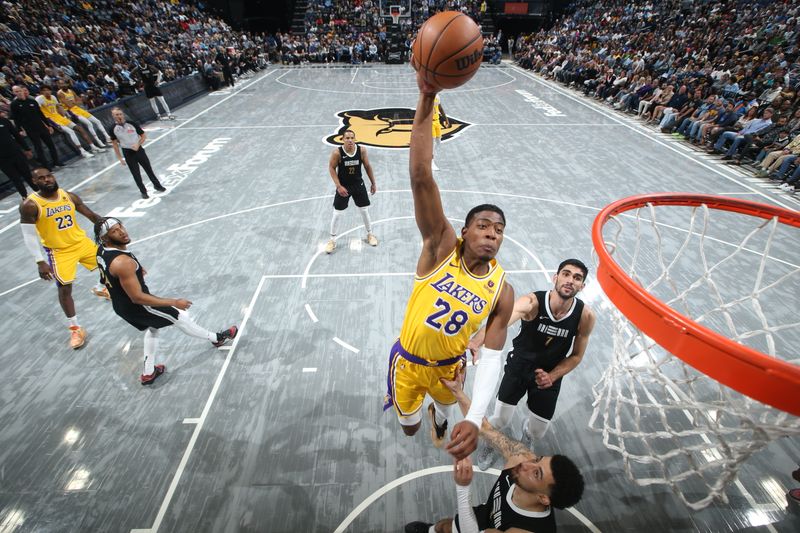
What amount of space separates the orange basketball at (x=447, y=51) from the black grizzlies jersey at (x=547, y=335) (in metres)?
1.65

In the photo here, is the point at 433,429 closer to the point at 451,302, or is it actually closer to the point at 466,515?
the point at 466,515

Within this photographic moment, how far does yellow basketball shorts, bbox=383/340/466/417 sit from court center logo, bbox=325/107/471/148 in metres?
8.65

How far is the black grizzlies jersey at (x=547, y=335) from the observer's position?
3041mm

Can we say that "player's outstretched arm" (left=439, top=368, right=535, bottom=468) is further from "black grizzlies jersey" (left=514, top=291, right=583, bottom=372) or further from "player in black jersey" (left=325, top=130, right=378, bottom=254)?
"player in black jersey" (left=325, top=130, right=378, bottom=254)

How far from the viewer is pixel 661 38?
18.7 m

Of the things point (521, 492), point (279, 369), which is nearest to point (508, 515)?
point (521, 492)

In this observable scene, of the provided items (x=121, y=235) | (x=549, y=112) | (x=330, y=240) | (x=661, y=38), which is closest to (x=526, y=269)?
(x=330, y=240)

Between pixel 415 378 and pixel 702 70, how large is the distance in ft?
55.4

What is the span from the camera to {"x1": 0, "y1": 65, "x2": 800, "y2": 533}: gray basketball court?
10.2 feet

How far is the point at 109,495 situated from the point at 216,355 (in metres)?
1.51

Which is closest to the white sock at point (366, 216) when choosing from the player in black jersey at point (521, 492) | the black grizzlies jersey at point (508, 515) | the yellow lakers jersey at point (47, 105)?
the player in black jersey at point (521, 492)

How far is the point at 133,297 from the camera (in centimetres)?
358

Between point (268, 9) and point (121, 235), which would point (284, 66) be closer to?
point (268, 9)

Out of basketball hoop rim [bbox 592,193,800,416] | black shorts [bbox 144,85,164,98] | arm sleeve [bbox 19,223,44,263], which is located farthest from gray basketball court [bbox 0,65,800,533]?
black shorts [bbox 144,85,164,98]
